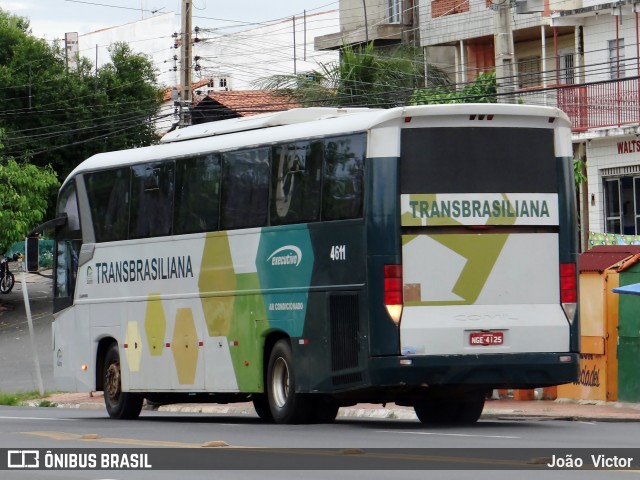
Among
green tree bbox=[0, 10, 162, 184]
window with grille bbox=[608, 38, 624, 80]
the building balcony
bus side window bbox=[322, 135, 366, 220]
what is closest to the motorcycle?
green tree bbox=[0, 10, 162, 184]

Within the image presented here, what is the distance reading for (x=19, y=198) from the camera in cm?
5081

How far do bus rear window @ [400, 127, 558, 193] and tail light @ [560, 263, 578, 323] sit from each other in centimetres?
93

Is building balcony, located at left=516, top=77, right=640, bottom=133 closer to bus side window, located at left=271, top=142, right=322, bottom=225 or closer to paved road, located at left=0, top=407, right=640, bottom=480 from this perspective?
paved road, located at left=0, top=407, right=640, bottom=480

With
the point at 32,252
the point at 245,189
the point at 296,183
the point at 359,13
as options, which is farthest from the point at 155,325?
the point at 359,13

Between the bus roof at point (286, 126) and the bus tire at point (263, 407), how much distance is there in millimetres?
3416

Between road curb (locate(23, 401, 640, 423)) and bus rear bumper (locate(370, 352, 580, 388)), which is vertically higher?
bus rear bumper (locate(370, 352, 580, 388))

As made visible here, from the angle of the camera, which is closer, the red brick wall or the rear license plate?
the rear license plate

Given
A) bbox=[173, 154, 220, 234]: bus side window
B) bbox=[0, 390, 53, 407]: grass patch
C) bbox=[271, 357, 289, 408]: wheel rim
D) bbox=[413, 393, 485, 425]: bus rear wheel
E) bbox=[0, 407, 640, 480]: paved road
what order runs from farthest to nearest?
bbox=[0, 390, 53, 407]: grass patch → bbox=[173, 154, 220, 234]: bus side window → bbox=[413, 393, 485, 425]: bus rear wheel → bbox=[271, 357, 289, 408]: wheel rim → bbox=[0, 407, 640, 480]: paved road

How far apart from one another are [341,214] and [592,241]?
16786 millimetres

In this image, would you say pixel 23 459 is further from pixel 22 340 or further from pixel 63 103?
pixel 63 103

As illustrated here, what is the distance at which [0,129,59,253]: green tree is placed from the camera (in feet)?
165

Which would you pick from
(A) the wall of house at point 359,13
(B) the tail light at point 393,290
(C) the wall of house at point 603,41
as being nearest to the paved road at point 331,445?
(B) the tail light at point 393,290

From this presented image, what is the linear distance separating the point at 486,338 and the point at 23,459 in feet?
19.0
